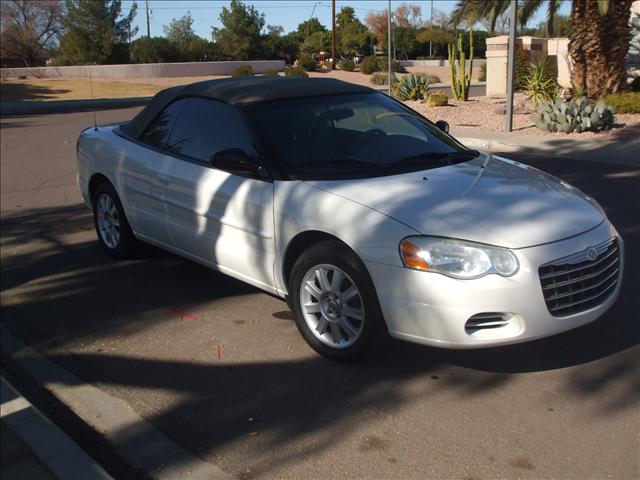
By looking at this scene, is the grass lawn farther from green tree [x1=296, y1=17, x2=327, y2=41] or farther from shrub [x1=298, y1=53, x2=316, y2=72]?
Answer: green tree [x1=296, y1=17, x2=327, y2=41]

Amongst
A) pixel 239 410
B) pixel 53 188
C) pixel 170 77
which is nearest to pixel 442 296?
pixel 239 410

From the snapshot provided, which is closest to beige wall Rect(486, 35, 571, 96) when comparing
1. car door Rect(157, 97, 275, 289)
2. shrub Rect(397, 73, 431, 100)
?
shrub Rect(397, 73, 431, 100)

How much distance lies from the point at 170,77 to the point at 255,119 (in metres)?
49.6

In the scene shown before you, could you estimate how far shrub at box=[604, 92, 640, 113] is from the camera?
15766 mm

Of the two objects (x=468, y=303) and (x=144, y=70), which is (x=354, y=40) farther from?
(x=468, y=303)

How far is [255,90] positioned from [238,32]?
183 ft

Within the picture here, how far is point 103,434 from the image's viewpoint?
3.87 m

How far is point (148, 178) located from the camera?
590 centimetres

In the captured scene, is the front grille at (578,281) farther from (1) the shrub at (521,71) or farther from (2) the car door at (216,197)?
(1) the shrub at (521,71)

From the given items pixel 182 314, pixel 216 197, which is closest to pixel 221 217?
pixel 216 197

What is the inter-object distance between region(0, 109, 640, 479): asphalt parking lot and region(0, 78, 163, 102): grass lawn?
34308mm

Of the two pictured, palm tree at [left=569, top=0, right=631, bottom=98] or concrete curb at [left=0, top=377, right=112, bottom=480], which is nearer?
concrete curb at [left=0, top=377, right=112, bottom=480]

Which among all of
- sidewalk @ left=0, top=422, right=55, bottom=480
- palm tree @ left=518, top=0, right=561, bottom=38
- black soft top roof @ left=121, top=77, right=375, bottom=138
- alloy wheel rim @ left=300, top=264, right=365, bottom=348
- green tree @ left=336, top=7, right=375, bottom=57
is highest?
green tree @ left=336, top=7, right=375, bottom=57

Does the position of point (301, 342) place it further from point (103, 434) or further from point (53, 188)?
point (53, 188)
